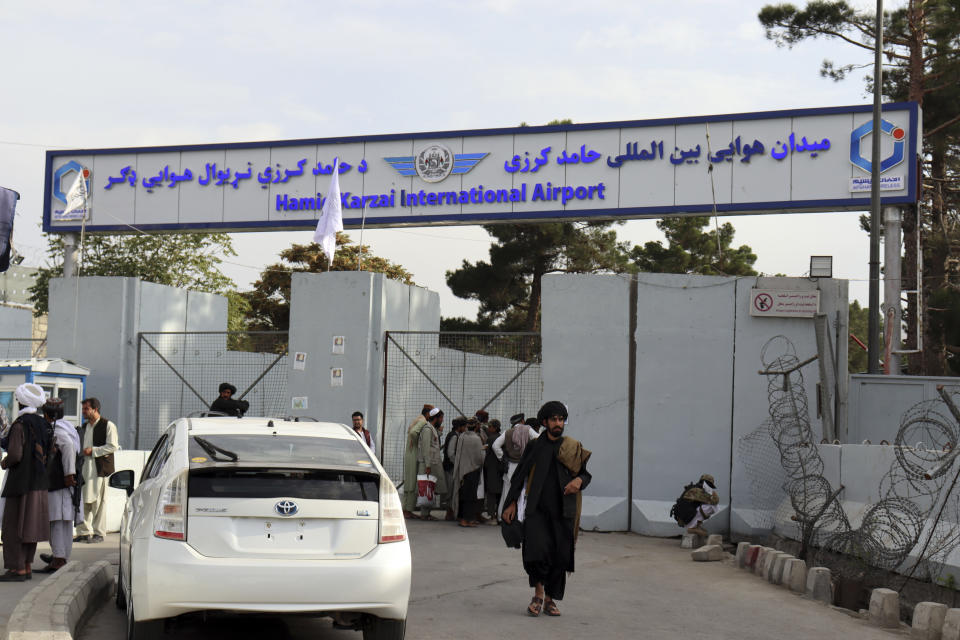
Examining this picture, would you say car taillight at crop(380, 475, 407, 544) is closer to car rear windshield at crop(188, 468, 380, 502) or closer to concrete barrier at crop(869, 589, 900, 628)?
car rear windshield at crop(188, 468, 380, 502)

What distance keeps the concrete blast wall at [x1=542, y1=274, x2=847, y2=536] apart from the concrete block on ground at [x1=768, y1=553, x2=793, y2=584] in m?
3.82

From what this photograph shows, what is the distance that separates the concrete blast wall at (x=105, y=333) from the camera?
19562 millimetres

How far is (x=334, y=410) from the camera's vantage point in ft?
57.5

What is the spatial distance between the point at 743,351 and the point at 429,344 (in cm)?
627

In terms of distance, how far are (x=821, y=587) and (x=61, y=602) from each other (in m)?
6.87

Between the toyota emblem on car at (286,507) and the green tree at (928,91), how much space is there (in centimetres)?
2337

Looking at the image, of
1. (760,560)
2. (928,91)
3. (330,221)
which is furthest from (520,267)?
(760,560)

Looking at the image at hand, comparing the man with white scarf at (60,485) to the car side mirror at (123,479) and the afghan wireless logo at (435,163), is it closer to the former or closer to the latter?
the car side mirror at (123,479)

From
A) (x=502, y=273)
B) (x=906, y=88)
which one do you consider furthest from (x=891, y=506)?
(x=502, y=273)

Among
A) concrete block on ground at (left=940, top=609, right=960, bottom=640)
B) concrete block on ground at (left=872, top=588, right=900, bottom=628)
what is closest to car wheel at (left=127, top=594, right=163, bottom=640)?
concrete block on ground at (left=940, top=609, right=960, bottom=640)

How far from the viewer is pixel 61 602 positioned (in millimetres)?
7543

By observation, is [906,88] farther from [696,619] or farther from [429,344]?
[696,619]

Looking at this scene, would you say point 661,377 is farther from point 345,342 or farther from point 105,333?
point 105,333

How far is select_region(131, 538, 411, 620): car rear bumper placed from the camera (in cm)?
641
